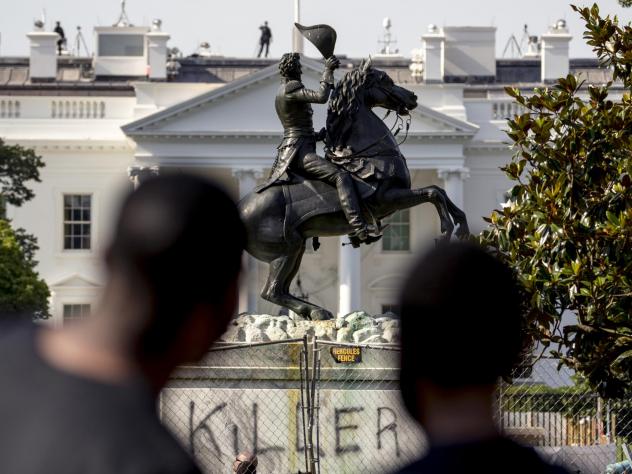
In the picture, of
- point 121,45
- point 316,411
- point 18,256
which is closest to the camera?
point 316,411

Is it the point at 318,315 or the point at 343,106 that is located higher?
the point at 343,106

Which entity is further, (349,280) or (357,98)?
(349,280)

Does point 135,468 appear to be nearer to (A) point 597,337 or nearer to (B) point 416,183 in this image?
(A) point 597,337

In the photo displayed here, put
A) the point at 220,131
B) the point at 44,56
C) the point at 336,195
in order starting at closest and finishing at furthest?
the point at 336,195, the point at 220,131, the point at 44,56

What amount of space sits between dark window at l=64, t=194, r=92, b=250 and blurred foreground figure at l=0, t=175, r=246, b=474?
52.4m

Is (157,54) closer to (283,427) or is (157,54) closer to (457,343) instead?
(283,427)

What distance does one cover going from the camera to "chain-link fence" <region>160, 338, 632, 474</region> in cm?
1078

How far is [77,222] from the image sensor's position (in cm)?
5531

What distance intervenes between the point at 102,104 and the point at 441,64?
41.7ft

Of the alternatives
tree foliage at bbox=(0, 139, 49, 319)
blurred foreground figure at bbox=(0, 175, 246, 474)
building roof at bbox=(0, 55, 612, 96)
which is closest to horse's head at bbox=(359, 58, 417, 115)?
blurred foreground figure at bbox=(0, 175, 246, 474)

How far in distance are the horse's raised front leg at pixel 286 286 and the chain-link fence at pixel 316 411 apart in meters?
0.83

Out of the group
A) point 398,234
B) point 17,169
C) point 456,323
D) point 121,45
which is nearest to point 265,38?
point 121,45

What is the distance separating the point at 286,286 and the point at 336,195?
847mm

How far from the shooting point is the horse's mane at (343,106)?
1211cm
